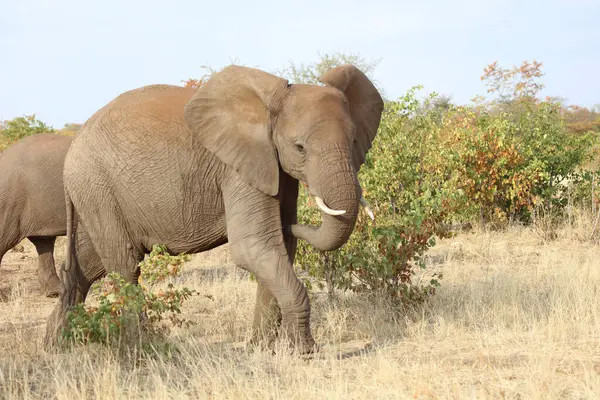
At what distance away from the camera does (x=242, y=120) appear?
6.03m

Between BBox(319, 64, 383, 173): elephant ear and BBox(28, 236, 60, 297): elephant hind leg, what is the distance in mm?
5025

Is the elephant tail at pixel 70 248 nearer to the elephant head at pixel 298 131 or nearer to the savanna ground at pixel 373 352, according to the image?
the savanna ground at pixel 373 352

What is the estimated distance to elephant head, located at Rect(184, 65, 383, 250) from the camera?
213 inches

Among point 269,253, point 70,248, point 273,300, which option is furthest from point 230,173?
point 70,248

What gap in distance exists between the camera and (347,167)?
539 centimetres

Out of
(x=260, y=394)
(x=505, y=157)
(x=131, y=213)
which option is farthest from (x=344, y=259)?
(x=505, y=157)

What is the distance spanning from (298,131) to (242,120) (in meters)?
0.61

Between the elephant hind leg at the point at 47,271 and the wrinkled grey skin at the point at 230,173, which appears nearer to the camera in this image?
the wrinkled grey skin at the point at 230,173

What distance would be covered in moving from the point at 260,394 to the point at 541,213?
880 centimetres

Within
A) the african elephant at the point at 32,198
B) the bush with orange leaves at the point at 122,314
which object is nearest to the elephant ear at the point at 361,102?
the bush with orange leaves at the point at 122,314

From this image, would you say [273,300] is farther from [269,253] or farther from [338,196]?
[338,196]

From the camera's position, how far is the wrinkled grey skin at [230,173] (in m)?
5.59

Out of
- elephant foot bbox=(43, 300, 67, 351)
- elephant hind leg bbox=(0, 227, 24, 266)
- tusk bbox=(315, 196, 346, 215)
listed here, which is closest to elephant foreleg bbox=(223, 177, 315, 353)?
tusk bbox=(315, 196, 346, 215)

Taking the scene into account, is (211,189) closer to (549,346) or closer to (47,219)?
(549,346)
